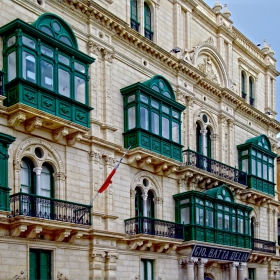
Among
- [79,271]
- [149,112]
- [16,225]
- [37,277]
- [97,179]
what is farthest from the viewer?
[149,112]

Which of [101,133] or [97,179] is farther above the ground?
[101,133]

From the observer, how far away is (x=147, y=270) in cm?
2558

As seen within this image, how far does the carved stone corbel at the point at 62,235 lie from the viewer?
813 inches

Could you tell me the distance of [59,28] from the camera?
22516 millimetres

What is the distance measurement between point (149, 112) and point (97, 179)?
4.34 metres

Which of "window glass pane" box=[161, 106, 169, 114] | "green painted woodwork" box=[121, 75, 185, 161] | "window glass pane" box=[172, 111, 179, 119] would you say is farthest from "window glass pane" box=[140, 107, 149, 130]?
"window glass pane" box=[172, 111, 179, 119]

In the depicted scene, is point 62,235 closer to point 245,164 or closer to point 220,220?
point 220,220

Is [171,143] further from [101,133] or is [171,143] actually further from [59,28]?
[59,28]

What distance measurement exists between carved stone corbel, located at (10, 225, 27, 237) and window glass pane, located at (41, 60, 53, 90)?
518 centimetres

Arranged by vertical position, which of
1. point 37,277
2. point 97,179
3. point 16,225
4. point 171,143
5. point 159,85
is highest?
point 159,85

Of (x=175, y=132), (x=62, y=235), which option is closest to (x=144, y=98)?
(x=175, y=132)

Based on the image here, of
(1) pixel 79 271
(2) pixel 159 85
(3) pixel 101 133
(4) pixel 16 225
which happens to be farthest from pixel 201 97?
(4) pixel 16 225

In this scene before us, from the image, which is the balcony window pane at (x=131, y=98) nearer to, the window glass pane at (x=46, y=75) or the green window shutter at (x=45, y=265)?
the window glass pane at (x=46, y=75)

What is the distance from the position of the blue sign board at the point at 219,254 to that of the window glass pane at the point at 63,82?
9715 mm
